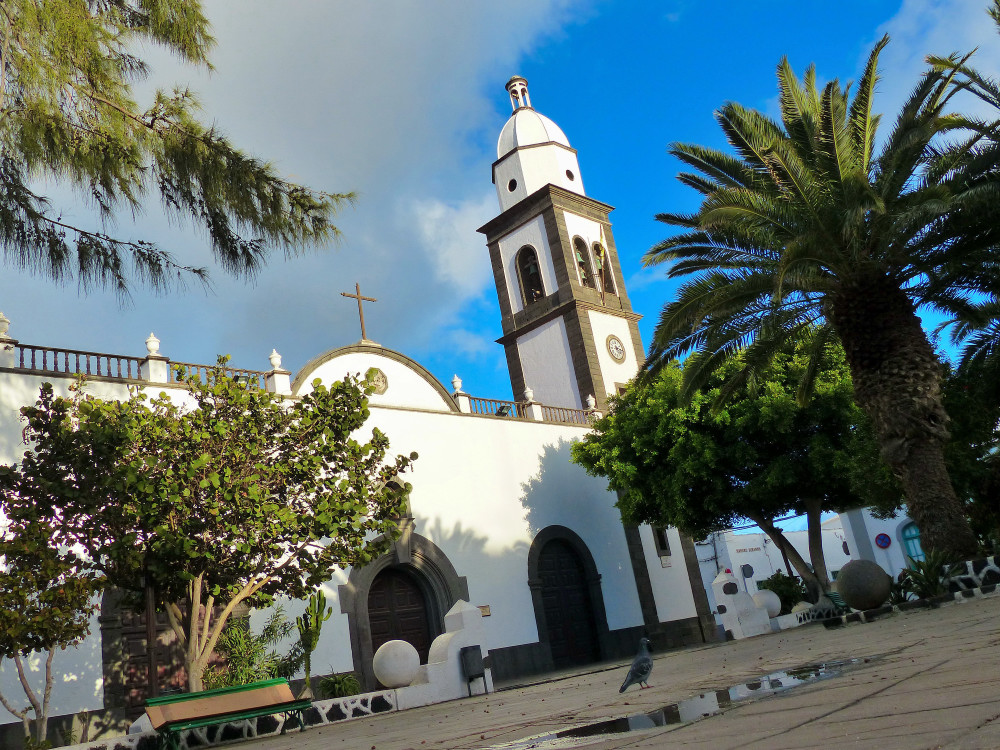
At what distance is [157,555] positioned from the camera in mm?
10156

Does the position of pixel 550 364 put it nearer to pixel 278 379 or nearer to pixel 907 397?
pixel 278 379

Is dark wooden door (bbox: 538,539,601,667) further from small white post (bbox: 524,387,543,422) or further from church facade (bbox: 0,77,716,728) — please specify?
small white post (bbox: 524,387,543,422)

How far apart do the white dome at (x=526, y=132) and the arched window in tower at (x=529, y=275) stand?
151 inches

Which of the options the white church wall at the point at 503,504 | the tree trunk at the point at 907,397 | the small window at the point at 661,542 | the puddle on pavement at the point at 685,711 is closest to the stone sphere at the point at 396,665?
the white church wall at the point at 503,504

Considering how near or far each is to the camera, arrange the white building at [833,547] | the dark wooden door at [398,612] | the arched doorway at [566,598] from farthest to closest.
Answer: the white building at [833,547], the arched doorway at [566,598], the dark wooden door at [398,612]

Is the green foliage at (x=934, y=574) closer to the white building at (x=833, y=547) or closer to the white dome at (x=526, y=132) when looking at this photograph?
the white building at (x=833, y=547)

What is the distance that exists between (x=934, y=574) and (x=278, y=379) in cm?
1204

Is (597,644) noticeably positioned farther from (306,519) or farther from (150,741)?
(150,741)

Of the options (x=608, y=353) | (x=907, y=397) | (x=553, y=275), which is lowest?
(x=907, y=397)

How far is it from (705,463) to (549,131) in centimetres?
1573

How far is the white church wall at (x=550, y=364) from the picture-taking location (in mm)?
25844

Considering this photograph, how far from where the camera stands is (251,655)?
13781 millimetres

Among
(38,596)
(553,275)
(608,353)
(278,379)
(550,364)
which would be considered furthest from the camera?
(553,275)

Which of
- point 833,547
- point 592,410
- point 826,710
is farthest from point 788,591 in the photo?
point 833,547
